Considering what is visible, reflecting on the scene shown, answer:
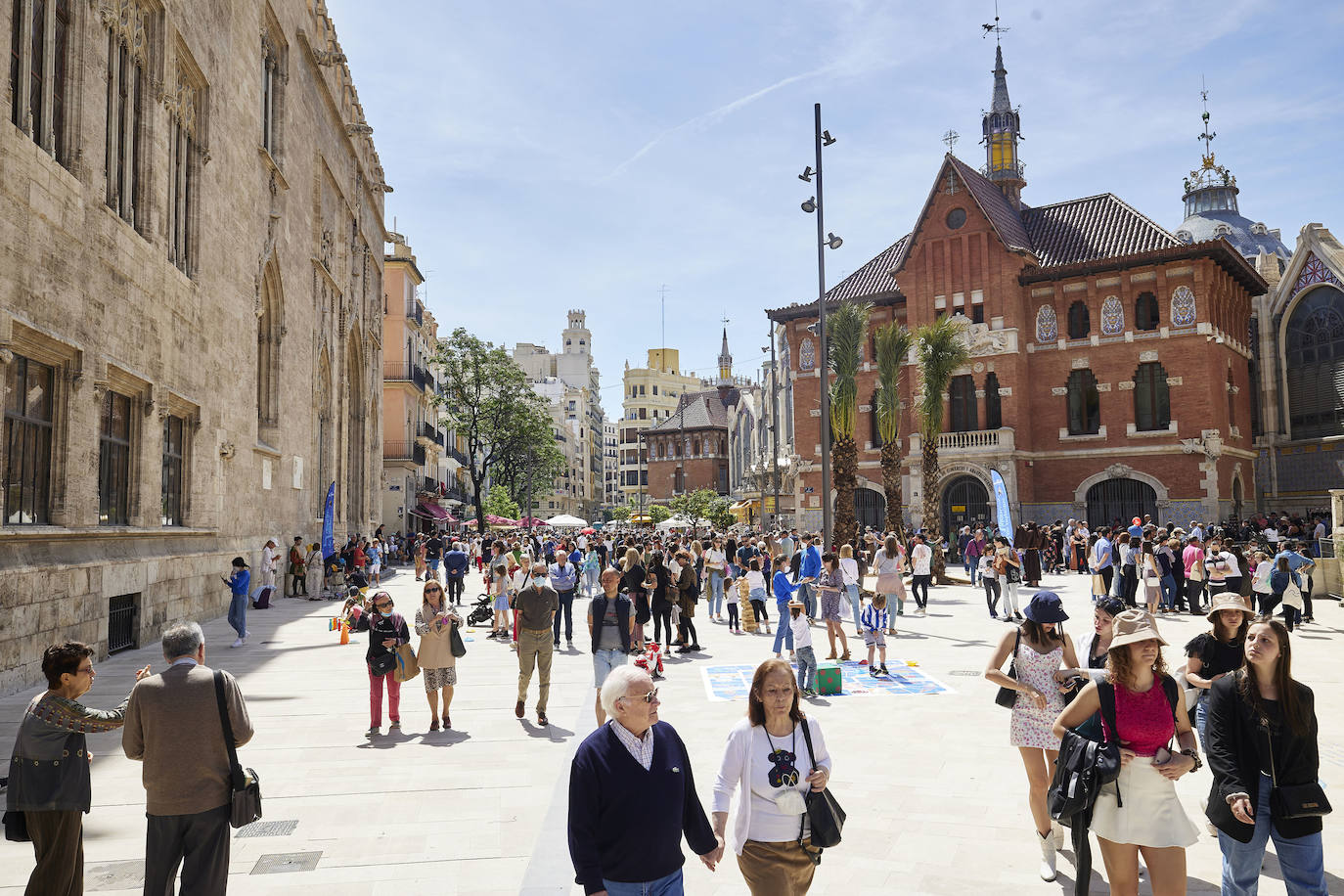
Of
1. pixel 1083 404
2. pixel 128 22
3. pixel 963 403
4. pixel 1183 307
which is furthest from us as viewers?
pixel 963 403

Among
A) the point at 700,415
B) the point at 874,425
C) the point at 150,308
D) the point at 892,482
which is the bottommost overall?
the point at 892,482

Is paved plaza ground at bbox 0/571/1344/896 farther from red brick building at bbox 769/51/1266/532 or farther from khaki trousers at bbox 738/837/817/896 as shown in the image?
red brick building at bbox 769/51/1266/532

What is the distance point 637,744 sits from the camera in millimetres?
3906

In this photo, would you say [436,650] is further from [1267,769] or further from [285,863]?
[1267,769]

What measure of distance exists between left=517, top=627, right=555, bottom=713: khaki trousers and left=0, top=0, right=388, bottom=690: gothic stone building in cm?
574

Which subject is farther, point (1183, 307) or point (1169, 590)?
point (1183, 307)

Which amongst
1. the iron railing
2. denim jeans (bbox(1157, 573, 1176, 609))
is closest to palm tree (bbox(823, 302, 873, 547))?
denim jeans (bbox(1157, 573, 1176, 609))

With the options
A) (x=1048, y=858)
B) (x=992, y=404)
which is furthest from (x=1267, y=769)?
(x=992, y=404)

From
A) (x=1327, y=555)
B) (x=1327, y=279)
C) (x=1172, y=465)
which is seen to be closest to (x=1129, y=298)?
(x=1172, y=465)

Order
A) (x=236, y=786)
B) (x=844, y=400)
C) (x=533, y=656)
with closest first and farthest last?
(x=236, y=786)
(x=533, y=656)
(x=844, y=400)

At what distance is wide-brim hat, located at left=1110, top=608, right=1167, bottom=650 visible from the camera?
442 centimetres

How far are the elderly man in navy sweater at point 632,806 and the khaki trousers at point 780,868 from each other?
234 mm

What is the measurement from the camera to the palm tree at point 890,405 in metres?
31.8

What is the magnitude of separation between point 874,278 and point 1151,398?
46.1 ft
